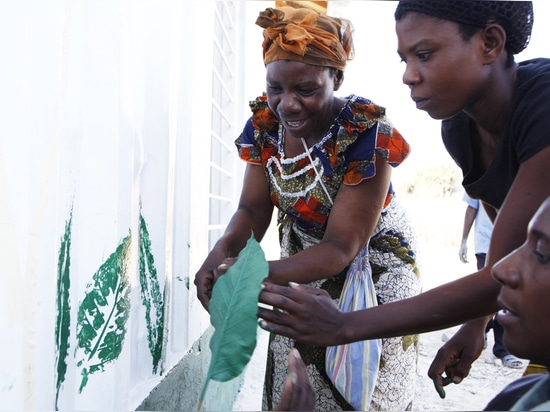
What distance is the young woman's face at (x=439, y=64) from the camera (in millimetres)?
1423

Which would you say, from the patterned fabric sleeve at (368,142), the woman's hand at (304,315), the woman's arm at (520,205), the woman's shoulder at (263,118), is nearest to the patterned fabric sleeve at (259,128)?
the woman's shoulder at (263,118)

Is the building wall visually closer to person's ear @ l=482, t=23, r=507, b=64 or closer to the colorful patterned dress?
the colorful patterned dress

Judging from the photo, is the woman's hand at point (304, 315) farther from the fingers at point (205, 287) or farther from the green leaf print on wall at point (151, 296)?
the green leaf print on wall at point (151, 296)

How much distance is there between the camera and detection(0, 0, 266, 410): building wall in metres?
1.14

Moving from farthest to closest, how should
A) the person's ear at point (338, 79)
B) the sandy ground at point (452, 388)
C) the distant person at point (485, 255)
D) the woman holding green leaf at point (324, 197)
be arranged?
the distant person at point (485, 255), the sandy ground at point (452, 388), the person's ear at point (338, 79), the woman holding green leaf at point (324, 197)

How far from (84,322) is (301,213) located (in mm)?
754

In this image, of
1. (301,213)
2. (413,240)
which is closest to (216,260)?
(301,213)

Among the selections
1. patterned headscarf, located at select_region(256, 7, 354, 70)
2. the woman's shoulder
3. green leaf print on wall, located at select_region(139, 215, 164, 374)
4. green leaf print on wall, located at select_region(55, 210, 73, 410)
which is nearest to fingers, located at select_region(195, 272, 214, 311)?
green leaf print on wall, located at select_region(139, 215, 164, 374)

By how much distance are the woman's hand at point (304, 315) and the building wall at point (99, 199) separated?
0.48 meters

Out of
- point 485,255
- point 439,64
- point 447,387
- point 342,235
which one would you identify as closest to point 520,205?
point 439,64

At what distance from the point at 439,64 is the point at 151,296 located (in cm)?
129

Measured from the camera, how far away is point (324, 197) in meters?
1.84

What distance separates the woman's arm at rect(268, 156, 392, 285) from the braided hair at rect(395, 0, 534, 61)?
0.47 meters

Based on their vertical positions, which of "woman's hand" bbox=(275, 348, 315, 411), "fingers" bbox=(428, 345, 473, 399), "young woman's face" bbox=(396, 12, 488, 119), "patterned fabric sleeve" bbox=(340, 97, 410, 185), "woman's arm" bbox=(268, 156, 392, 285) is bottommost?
"fingers" bbox=(428, 345, 473, 399)
